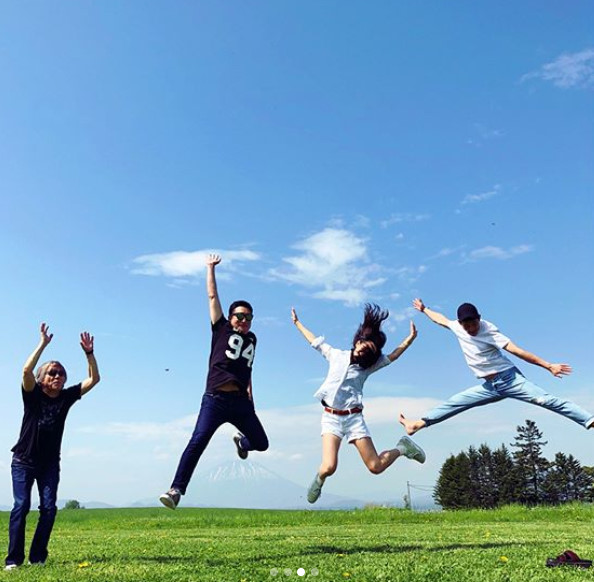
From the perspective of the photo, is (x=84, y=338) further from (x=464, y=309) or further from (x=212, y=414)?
(x=464, y=309)

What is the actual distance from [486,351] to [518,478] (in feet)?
355

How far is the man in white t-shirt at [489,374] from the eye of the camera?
10.1m

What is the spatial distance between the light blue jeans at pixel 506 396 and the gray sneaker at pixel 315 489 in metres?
2.10

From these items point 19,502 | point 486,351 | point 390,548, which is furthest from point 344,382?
point 19,502

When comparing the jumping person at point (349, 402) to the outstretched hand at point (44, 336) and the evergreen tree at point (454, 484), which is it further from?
the evergreen tree at point (454, 484)

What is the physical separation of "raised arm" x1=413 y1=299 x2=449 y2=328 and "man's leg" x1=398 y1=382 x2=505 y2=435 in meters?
→ 1.16

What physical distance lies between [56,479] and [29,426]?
0.90m

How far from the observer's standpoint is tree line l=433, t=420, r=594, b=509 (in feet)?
350

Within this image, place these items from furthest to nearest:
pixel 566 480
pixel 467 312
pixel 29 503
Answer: pixel 566 480 < pixel 467 312 < pixel 29 503

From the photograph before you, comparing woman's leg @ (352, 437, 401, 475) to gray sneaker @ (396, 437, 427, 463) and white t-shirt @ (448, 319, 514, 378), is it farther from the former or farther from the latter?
white t-shirt @ (448, 319, 514, 378)

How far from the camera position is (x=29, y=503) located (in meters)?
9.55

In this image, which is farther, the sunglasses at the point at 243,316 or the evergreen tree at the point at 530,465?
the evergreen tree at the point at 530,465

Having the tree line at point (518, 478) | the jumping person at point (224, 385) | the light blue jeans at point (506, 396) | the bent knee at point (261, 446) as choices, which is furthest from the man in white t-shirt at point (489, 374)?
the tree line at point (518, 478)

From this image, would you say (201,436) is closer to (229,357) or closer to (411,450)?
(229,357)
